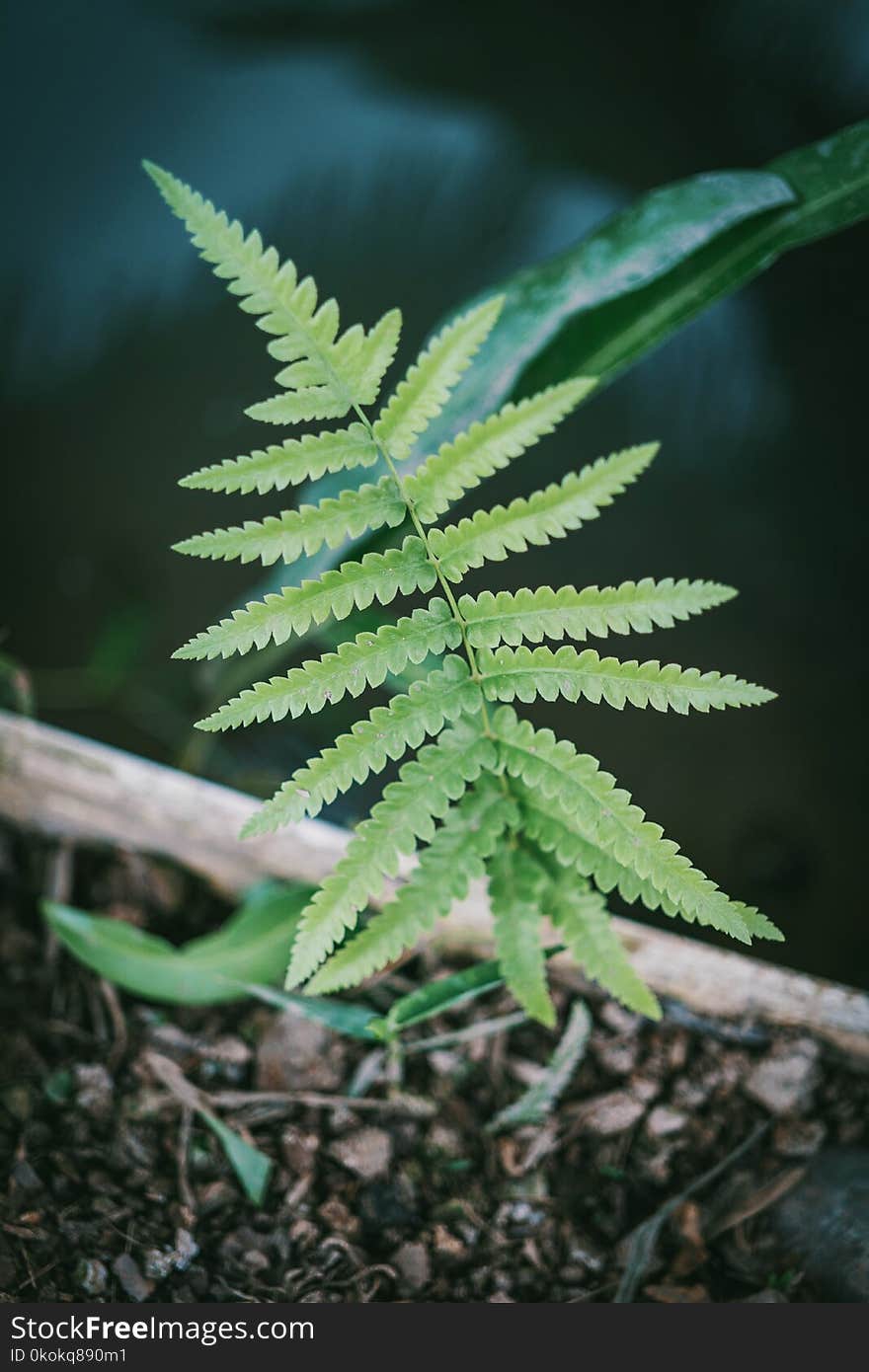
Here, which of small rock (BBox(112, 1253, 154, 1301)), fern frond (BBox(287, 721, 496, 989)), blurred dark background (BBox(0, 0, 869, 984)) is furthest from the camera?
blurred dark background (BBox(0, 0, 869, 984))

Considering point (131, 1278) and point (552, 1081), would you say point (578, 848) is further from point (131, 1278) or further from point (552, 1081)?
point (131, 1278)

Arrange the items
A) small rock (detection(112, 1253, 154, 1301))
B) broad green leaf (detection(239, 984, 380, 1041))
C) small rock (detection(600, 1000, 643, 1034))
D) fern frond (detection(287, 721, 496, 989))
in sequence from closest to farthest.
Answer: fern frond (detection(287, 721, 496, 989)) < small rock (detection(112, 1253, 154, 1301)) < broad green leaf (detection(239, 984, 380, 1041)) < small rock (detection(600, 1000, 643, 1034))

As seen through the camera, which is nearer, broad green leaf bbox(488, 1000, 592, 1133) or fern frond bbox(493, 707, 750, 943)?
fern frond bbox(493, 707, 750, 943)

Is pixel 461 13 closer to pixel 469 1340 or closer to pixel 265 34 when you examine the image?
pixel 265 34

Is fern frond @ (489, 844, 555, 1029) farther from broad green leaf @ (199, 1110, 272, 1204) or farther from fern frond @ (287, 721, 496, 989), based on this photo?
broad green leaf @ (199, 1110, 272, 1204)

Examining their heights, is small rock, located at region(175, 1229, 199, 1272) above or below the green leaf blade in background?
below

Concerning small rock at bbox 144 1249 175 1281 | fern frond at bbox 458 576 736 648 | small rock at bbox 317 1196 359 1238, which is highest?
fern frond at bbox 458 576 736 648

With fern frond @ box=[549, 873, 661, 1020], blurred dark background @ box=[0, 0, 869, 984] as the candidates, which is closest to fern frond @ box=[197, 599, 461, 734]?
fern frond @ box=[549, 873, 661, 1020]
